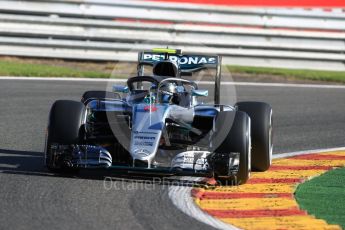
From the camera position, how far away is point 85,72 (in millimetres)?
16391

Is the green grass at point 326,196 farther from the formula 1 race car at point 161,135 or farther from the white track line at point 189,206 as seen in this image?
the white track line at point 189,206

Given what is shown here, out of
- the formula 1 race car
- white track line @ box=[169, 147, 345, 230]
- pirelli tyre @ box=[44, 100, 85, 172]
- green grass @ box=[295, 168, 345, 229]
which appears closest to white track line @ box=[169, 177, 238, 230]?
white track line @ box=[169, 147, 345, 230]

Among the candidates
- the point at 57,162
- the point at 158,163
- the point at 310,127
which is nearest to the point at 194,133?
the point at 158,163

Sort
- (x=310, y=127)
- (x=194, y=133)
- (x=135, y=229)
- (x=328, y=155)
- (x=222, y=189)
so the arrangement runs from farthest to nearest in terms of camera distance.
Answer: (x=310, y=127) < (x=328, y=155) < (x=194, y=133) < (x=222, y=189) < (x=135, y=229)

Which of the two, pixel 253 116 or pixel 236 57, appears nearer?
pixel 253 116

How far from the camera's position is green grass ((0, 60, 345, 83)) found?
1580 cm

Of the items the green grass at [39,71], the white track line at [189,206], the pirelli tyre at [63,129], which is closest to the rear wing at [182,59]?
the pirelli tyre at [63,129]

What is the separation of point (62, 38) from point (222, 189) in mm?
10141

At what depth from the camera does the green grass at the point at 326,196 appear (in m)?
6.55

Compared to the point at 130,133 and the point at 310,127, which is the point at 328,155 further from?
the point at 130,133

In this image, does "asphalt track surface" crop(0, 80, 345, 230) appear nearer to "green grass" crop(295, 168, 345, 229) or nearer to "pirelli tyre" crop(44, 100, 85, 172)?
"pirelli tyre" crop(44, 100, 85, 172)

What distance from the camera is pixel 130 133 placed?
770cm

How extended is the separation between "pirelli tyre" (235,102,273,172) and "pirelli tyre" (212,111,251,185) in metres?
0.51

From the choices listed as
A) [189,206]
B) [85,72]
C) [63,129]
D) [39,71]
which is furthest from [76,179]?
[85,72]
